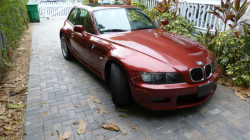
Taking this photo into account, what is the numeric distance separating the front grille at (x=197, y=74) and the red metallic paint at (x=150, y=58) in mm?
55

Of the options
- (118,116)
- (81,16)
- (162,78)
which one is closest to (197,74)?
(162,78)

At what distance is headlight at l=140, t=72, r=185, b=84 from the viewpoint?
249 centimetres

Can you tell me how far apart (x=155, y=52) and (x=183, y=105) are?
833 millimetres

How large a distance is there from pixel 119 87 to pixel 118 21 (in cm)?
155

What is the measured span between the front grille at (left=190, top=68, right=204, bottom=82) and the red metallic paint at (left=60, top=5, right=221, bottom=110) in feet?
0.18

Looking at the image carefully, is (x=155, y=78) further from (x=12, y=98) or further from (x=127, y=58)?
(x=12, y=98)

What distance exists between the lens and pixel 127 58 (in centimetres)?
275

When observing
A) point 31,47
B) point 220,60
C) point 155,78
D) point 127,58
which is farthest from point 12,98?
point 220,60

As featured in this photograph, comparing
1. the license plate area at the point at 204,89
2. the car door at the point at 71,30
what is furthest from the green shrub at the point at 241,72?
the car door at the point at 71,30

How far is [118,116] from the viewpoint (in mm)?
2887

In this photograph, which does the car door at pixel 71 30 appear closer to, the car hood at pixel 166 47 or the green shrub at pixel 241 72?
the car hood at pixel 166 47

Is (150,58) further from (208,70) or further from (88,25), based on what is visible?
(88,25)

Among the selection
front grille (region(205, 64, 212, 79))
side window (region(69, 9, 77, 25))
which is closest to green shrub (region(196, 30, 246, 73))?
front grille (region(205, 64, 212, 79))

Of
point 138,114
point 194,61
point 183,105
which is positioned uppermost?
point 194,61
